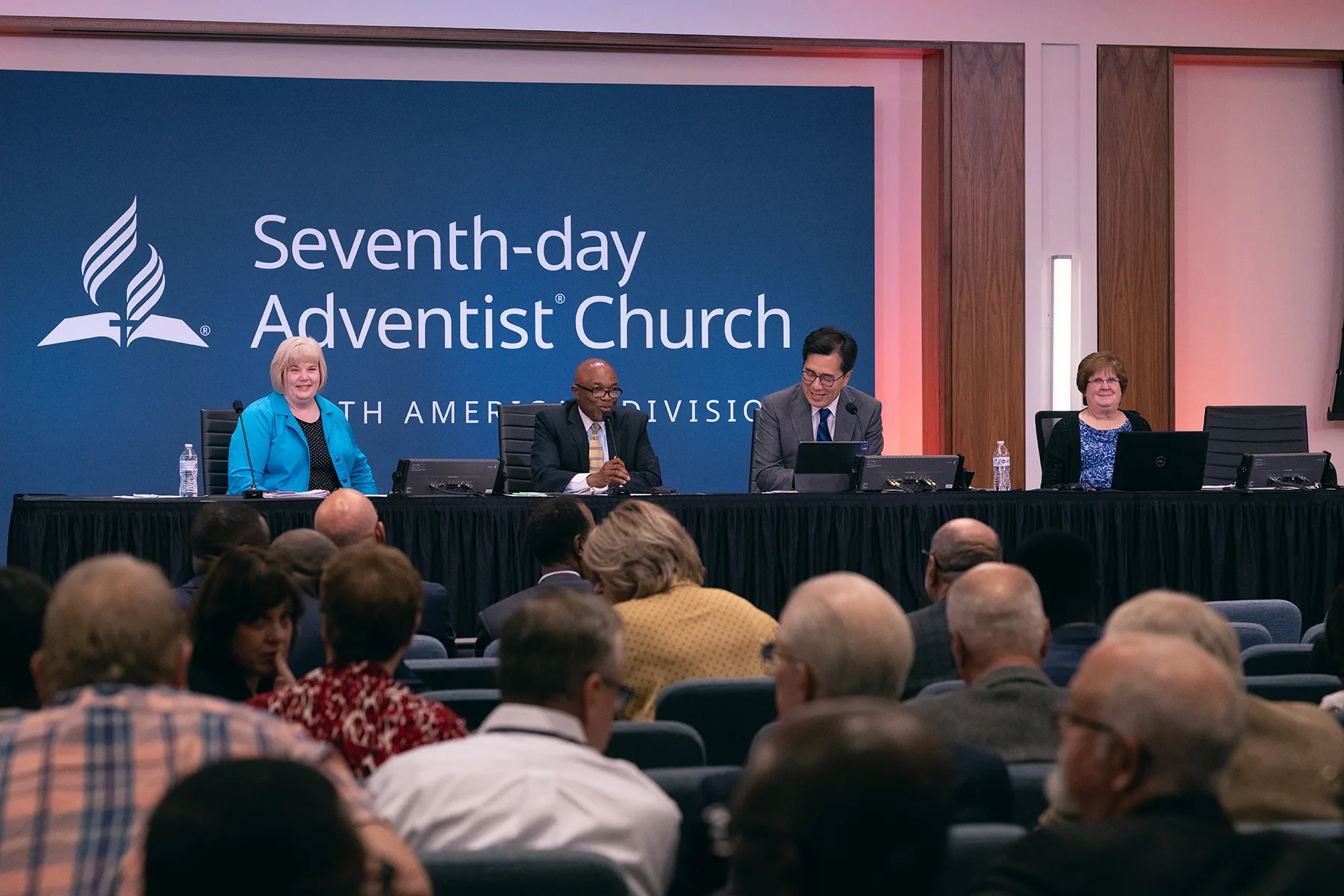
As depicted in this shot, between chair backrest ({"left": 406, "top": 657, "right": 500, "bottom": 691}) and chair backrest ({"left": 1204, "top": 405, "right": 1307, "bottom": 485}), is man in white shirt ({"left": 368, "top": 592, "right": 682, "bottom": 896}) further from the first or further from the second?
chair backrest ({"left": 1204, "top": 405, "right": 1307, "bottom": 485})

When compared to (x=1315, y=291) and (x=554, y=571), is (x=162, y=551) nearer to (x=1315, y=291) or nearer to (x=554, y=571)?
(x=554, y=571)

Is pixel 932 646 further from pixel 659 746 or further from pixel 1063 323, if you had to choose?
pixel 1063 323

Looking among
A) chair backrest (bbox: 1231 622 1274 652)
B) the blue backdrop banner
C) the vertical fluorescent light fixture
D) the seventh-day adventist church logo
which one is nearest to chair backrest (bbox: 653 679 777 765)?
chair backrest (bbox: 1231 622 1274 652)

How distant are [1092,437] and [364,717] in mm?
4602

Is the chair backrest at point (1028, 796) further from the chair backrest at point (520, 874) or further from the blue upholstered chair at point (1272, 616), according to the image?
the blue upholstered chair at point (1272, 616)

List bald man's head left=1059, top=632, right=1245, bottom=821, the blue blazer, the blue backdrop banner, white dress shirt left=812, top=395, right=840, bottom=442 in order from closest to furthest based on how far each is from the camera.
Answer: bald man's head left=1059, top=632, right=1245, bottom=821 < the blue blazer < white dress shirt left=812, top=395, right=840, bottom=442 < the blue backdrop banner

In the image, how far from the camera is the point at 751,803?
1.00m

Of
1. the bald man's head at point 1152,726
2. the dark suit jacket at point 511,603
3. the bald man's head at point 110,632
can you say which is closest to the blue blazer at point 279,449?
the dark suit jacket at point 511,603

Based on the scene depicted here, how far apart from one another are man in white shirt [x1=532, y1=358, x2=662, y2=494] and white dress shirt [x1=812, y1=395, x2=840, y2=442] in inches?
28.3

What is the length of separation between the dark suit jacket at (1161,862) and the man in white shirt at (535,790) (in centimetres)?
51

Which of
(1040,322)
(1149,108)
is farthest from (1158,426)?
(1149,108)

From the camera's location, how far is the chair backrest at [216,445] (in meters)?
5.97

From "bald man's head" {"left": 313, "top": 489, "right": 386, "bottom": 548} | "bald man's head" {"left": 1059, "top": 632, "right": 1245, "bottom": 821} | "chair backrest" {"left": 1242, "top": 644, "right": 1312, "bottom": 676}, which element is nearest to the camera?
"bald man's head" {"left": 1059, "top": 632, "right": 1245, "bottom": 821}

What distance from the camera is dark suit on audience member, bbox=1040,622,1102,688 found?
274 cm
